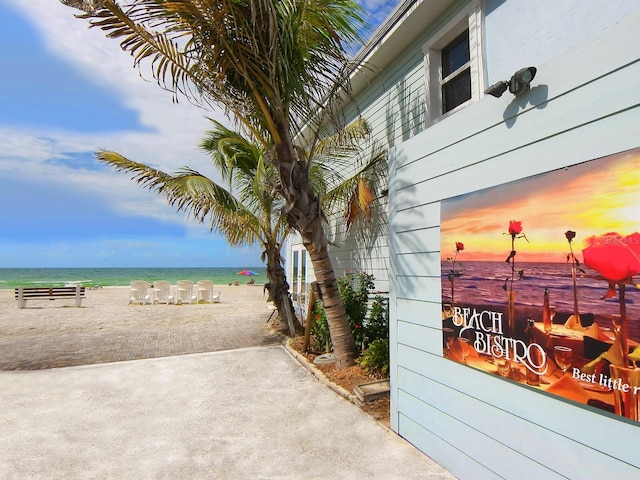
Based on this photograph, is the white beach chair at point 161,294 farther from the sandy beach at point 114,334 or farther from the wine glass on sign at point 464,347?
the wine glass on sign at point 464,347

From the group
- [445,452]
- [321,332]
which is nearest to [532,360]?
[445,452]

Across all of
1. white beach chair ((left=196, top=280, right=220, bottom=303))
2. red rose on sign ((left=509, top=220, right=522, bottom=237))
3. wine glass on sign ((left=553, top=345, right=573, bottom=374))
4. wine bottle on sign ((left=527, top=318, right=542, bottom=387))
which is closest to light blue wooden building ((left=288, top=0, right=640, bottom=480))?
wine bottle on sign ((left=527, top=318, right=542, bottom=387))

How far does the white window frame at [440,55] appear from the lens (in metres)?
5.17

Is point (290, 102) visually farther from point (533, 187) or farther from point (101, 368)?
point (101, 368)

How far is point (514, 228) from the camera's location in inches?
99.9

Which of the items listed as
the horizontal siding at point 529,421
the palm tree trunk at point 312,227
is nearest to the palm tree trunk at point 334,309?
the palm tree trunk at point 312,227

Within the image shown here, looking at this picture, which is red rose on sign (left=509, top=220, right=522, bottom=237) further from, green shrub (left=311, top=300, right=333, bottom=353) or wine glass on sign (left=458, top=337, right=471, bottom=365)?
green shrub (left=311, top=300, right=333, bottom=353)

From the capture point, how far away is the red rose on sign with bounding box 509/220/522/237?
2.50 metres

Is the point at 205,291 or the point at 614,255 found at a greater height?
the point at 614,255

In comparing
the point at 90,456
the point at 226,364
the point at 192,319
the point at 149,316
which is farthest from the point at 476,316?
the point at 149,316

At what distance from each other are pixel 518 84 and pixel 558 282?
1.38 meters

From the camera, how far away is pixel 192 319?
12008 mm

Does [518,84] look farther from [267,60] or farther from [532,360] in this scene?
[267,60]

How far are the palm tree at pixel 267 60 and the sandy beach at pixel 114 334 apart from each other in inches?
162
